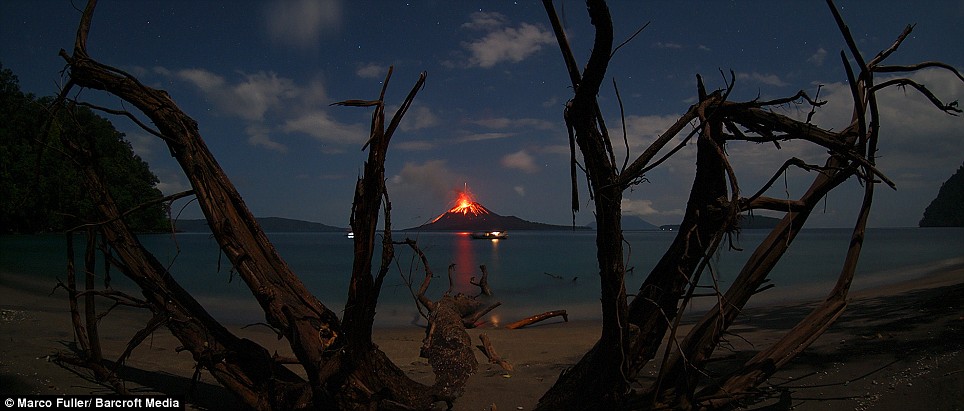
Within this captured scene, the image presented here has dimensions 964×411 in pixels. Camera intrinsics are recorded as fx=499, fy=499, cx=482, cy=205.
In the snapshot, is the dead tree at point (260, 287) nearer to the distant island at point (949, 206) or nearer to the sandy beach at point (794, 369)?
the sandy beach at point (794, 369)

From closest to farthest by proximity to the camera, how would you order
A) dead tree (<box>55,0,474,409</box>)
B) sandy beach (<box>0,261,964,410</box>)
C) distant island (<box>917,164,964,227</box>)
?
1. dead tree (<box>55,0,474,409</box>)
2. sandy beach (<box>0,261,964,410</box>)
3. distant island (<box>917,164,964,227</box>)

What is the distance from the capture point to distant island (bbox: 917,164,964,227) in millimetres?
140375

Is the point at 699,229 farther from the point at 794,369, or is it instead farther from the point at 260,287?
the point at 260,287

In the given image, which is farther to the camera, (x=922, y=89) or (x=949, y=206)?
(x=949, y=206)

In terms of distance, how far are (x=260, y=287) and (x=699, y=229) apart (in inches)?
116

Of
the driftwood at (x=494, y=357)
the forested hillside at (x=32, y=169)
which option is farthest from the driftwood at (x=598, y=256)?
the forested hillside at (x=32, y=169)

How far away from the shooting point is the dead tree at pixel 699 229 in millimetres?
2520

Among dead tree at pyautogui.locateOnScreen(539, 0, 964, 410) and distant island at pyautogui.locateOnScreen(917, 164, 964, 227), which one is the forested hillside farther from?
distant island at pyautogui.locateOnScreen(917, 164, 964, 227)

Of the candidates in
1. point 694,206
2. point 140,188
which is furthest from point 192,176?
point 140,188

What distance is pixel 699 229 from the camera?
3016mm

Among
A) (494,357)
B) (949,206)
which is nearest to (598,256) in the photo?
(494,357)

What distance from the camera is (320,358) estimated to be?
11.3 feet

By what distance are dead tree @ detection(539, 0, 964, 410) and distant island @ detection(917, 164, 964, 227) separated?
569ft

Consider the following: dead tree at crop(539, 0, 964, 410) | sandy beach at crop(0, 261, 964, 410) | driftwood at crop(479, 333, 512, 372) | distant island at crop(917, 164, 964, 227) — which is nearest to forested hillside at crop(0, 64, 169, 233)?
sandy beach at crop(0, 261, 964, 410)
